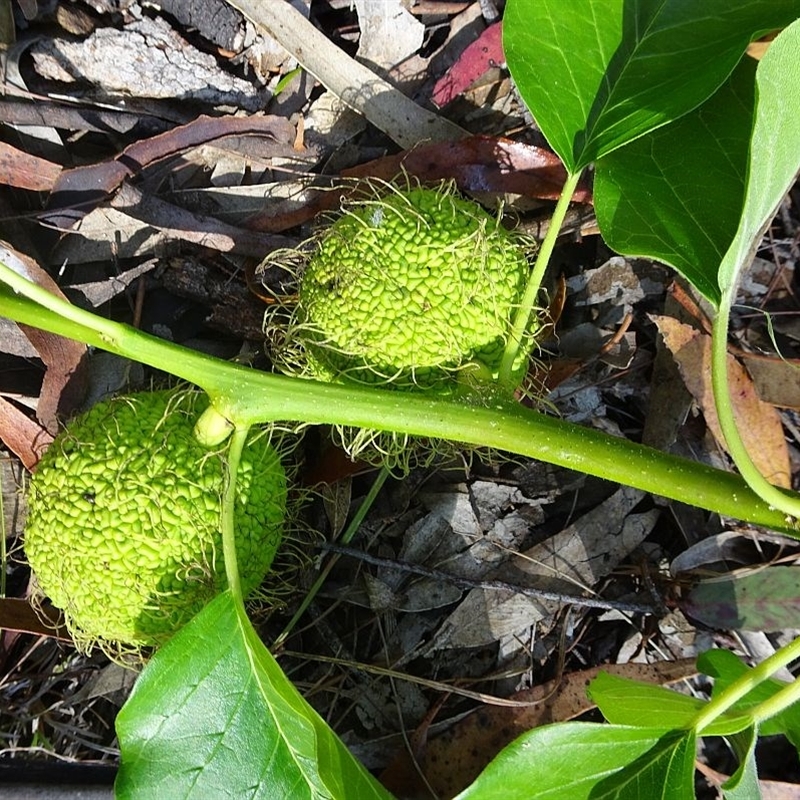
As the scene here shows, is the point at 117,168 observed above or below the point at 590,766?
above

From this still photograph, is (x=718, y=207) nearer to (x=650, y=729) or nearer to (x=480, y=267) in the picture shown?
(x=480, y=267)

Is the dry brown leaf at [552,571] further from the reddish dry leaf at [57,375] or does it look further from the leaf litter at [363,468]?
the reddish dry leaf at [57,375]

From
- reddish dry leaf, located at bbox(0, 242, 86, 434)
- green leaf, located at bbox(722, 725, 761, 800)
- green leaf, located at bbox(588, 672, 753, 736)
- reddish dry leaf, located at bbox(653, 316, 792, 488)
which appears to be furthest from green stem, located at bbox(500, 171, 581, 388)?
reddish dry leaf, located at bbox(0, 242, 86, 434)

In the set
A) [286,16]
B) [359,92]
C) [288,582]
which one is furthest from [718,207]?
[288,582]

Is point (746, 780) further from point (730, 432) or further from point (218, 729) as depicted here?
point (218, 729)

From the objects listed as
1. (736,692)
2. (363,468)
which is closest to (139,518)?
(363,468)

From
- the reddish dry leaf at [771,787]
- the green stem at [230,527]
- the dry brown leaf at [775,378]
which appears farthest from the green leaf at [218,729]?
the dry brown leaf at [775,378]
